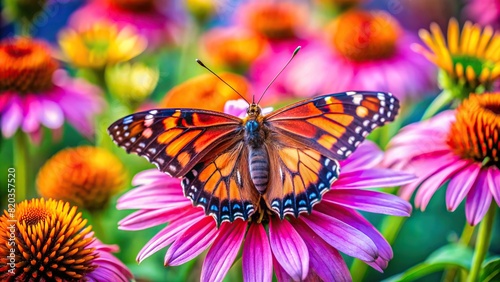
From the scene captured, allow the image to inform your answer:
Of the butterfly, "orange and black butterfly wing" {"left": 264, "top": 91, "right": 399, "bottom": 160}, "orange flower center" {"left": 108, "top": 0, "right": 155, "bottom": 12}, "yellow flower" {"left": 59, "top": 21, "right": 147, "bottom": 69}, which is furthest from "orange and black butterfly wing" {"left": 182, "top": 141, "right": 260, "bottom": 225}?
"orange flower center" {"left": 108, "top": 0, "right": 155, "bottom": 12}

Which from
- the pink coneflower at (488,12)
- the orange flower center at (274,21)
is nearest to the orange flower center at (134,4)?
the orange flower center at (274,21)

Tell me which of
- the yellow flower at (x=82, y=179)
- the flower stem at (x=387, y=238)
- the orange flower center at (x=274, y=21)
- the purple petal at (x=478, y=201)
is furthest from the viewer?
the orange flower center at (x=274, y=21)

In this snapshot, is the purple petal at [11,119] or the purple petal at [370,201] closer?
the purple petal at [370,201]

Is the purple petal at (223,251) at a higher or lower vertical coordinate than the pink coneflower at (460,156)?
lower

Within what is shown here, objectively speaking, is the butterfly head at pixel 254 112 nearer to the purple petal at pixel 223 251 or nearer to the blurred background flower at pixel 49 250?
the purple petal at pixel 223 251

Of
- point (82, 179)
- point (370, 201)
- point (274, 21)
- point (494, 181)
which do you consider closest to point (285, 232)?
point (370, 201)

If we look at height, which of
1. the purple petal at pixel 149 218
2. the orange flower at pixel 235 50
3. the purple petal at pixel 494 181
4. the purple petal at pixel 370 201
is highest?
the orange flower at pixel 235 50

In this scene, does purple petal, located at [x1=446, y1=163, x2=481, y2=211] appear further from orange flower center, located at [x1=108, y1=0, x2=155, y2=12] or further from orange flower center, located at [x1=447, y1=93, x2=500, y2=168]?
orange flower center, located at [x1=108, y1=0, x2=155, y2=12]
